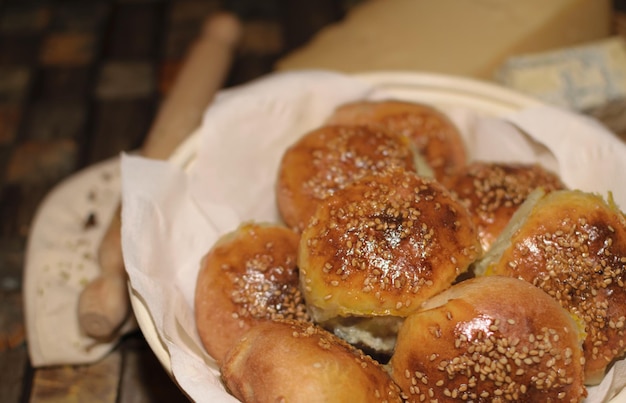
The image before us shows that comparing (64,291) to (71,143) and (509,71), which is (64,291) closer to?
(71,143)

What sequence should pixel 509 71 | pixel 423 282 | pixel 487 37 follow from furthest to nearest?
pixel 487 37 → pixel 509 71 → pixel 423 282

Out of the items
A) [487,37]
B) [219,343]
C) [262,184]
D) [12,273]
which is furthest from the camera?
[487,37]

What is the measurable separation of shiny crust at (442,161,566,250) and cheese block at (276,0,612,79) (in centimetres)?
78

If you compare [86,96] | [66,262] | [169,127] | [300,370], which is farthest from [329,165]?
[86,96]

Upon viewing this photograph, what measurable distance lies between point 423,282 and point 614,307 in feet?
1.13

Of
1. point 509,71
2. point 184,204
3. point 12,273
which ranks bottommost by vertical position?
point 12,273

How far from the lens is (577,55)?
2211 mm

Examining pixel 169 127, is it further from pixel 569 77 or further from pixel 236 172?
pixel 569 77

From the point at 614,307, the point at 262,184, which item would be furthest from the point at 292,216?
the point at 614,307

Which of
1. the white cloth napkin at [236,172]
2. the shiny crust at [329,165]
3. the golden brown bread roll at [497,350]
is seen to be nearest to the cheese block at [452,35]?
the white cloth napkin at [236,172]

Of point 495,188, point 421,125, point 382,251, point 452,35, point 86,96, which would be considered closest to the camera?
point 382,251

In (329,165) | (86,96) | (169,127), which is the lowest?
(86,96)

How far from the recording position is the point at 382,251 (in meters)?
1.23

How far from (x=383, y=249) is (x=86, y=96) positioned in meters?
1.65
